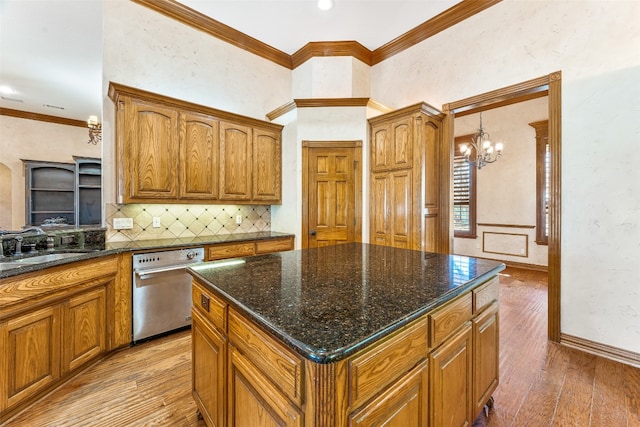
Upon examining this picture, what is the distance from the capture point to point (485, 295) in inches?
60.1

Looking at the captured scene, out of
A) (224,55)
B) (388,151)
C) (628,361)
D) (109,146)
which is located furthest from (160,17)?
(628,361)

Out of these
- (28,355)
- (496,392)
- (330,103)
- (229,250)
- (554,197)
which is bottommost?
(496,392)

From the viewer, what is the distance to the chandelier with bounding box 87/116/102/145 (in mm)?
2820

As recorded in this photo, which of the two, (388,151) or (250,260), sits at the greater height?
(388,151)

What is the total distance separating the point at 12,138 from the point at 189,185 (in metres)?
1.51

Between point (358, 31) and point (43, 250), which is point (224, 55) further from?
point (43, 250)

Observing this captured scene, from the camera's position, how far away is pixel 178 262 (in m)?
2.62

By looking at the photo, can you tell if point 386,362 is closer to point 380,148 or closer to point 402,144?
point 402,144

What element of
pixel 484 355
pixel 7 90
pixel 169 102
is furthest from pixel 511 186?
pixel 7 90

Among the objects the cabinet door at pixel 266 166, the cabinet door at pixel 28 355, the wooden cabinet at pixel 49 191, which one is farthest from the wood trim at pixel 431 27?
the cabinet door at pixel 28 355

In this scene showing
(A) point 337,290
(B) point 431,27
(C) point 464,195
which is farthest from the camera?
(C) point 464,195

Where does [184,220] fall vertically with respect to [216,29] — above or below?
below

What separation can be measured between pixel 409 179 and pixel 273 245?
1851 mm

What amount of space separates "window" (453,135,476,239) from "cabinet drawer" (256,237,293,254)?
13.8ft
